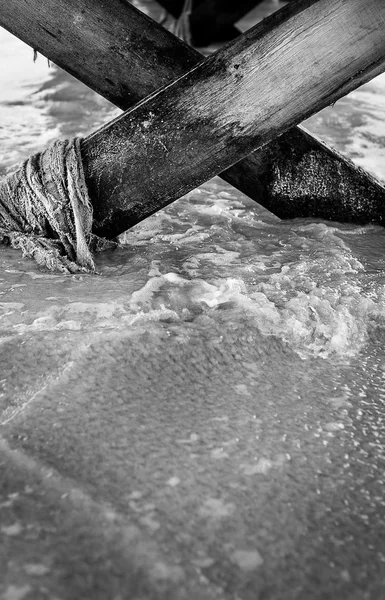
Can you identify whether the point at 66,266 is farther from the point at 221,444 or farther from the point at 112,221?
the point at 221,444

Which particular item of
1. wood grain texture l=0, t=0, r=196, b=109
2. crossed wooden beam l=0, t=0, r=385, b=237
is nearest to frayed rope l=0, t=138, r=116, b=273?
crossed wooden beam l=0, t=0, r=385, b=237

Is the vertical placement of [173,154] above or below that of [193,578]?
above

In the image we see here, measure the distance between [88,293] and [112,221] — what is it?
0.41 metres

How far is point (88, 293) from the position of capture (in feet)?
9.16

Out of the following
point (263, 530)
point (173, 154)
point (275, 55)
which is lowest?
point (263, 530)

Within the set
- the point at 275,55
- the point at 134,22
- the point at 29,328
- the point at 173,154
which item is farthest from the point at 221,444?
the point at 134,22

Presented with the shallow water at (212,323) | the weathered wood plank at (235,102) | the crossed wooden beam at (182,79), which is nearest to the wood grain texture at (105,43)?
the crossed wooden beam at (182,79)

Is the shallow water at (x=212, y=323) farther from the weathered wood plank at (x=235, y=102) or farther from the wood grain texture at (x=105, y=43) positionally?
the wood grain texture at (x=105, y=43)

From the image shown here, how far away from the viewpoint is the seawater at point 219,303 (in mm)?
2359

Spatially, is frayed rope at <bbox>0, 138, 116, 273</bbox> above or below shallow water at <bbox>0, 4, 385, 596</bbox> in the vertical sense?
above

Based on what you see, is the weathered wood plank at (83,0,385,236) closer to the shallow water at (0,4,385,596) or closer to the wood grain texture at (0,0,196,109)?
the wood grain texture at (0,0,196,109)

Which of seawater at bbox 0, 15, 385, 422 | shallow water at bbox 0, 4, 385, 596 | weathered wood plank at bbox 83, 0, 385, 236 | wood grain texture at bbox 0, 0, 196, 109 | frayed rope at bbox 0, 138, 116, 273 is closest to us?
shallow water at bbox 0, 4, 385, 596

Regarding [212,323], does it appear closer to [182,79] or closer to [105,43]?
[182,79]

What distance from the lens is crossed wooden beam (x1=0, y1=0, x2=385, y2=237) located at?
8.23 ft
